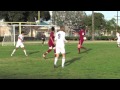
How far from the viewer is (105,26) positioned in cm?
9131

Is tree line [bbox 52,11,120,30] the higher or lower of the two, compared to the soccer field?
higher

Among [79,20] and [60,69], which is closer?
[60,69]

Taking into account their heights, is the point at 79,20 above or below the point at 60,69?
above

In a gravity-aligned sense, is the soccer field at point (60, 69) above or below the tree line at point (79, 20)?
below

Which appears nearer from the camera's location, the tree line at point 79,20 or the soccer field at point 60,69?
the soccer field at point 60,69

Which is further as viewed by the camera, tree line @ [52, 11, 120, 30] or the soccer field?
tree line @ [52, 11, 120, 30]
